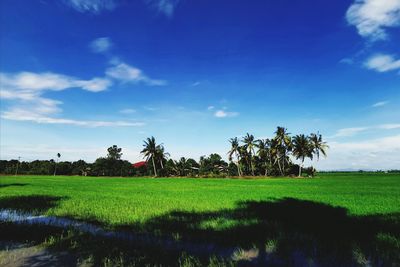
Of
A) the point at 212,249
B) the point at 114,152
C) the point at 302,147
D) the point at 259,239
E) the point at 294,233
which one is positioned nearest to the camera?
the point at 212,249

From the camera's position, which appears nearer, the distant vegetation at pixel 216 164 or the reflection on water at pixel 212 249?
the reflection on water at pixel 212 249

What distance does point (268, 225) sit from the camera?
10133 mm

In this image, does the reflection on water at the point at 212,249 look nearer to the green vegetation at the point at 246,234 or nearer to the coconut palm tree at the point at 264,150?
the green vegetation at the point at 246,234

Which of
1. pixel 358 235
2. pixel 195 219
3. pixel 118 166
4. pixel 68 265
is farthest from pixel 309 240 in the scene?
pixel 118 166

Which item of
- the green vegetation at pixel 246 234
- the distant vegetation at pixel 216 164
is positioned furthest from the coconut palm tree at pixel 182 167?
the green vegetation at pixel 246 234

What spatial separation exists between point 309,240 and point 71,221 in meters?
8.51

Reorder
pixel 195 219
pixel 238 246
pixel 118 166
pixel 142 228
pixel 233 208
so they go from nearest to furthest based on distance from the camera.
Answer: pixel 238 246 < pixel 142 228 < pixel 195 219 < pixel 233 208 < pixel 118 166

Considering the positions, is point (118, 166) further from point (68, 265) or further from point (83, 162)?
point (68, 265)

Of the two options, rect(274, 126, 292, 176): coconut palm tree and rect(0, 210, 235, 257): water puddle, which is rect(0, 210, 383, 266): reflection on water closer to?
rect(0, 210, 235, 257): water puddle

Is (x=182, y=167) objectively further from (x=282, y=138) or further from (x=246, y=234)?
(x=246, y=234)

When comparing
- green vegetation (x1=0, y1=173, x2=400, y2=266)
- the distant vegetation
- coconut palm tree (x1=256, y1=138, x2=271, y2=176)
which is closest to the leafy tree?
the distant vegetation

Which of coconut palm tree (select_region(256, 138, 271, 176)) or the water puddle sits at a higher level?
coconut palm tree (select_region(256, 138, 271, 176))

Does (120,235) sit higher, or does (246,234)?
(246,234)

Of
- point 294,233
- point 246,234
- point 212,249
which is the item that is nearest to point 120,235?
point 212,249
